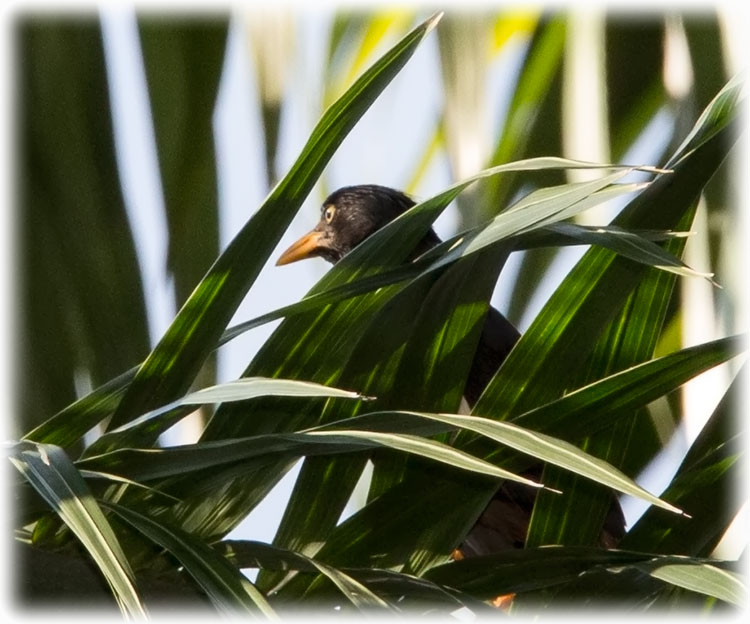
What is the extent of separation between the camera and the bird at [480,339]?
11.1 ft

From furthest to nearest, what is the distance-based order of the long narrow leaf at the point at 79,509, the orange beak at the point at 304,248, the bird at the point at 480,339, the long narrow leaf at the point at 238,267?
the orange beak at the point at 304,248, the bird at the point at 480,339, the long narrow leaf at the point at 238,267, the long narrow leaf at the point at 79,509

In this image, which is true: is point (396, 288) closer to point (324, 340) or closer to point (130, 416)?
point (324, 340)

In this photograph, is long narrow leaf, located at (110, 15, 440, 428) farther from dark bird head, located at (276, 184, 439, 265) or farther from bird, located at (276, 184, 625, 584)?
dark bird head, located at (276, 184, 439, 265)

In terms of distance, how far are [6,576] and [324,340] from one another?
0.44 meters

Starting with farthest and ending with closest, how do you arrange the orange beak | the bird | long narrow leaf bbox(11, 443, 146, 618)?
the orange beak → the bird → long narrow leaf bbox(11, 443, 146, 618)

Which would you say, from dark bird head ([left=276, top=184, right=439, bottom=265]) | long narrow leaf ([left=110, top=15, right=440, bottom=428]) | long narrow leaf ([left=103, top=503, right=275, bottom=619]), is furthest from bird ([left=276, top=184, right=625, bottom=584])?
long narrow leaf ([left=103, top=503, right=275, bottom=619])

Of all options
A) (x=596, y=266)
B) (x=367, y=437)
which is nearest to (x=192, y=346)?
(x=367, y=437)

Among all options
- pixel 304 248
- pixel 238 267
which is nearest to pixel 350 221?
pixel 304 248

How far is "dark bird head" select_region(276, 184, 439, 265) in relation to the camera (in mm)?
4859

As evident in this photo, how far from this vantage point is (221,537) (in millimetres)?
1521

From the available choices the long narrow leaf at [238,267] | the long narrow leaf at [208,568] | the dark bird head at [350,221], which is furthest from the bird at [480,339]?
the long narrow leaf at [208,568]

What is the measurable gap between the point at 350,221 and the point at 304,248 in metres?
0.21

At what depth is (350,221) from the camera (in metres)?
4.93

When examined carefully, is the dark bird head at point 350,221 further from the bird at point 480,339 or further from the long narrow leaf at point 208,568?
the long narrow leaf at point 208,568
